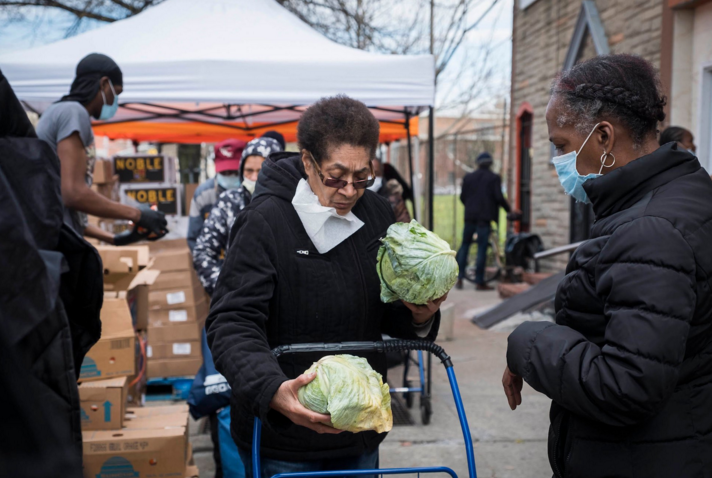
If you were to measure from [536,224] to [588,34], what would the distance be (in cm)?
336

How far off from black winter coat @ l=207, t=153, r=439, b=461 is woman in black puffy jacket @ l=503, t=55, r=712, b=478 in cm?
59

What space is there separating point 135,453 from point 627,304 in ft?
9.52

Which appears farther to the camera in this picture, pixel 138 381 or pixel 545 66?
pixel 545 66

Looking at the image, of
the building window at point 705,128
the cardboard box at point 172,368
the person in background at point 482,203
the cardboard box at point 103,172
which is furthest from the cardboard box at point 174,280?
the person in background at point 482,203

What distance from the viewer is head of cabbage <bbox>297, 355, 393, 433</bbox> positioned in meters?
1.78

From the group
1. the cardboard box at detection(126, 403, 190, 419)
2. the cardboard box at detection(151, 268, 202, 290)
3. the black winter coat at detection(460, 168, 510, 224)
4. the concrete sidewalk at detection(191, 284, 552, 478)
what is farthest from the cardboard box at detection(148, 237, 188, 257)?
the black winter coat at detection(460, 168, 510, 224)

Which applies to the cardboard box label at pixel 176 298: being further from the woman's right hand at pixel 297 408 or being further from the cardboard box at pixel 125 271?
the woman's right hand at pixel 297 408

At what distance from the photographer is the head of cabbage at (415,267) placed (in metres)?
2.17

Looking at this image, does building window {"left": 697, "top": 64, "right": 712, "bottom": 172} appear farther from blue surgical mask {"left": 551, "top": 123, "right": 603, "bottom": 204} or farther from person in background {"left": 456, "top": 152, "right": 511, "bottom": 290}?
blue surgical mask {"left": 551, "top": 123, "right": 603, "bottom": 204}

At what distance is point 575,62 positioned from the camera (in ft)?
33.3

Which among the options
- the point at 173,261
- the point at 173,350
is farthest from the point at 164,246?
the point at 173,350

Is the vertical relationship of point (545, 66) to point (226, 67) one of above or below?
above

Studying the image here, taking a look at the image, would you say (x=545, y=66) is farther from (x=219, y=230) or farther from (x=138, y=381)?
(x=138, y=381)

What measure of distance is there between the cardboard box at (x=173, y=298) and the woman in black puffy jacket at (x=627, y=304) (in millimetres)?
4629
